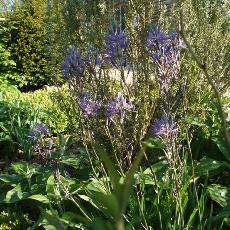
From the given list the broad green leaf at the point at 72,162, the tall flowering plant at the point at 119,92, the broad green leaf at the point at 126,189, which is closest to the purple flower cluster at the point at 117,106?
the tall flowering plant at the point at 119,92

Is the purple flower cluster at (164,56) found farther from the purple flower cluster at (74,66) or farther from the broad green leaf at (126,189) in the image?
the broad green leaf at (126,189)

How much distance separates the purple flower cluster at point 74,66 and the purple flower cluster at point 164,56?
519 millimetres

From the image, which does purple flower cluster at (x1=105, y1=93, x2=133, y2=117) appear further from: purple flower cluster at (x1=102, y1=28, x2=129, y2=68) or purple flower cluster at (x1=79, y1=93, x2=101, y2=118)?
purple flower cluster at (x1=102, y1=28, x2=129, y2=68)

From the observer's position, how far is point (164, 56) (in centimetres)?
214

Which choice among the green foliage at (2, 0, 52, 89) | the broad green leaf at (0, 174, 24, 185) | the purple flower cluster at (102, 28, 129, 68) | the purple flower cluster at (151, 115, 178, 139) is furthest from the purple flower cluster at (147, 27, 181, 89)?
the green foliage at (2, 0, 52, 89)

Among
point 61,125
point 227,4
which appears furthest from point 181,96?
point 61,125

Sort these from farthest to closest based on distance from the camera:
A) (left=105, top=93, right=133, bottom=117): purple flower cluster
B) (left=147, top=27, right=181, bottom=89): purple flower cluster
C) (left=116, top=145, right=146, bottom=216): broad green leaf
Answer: (left=105, top=93, right=133, bottom=117): purple flower cluster < (left=147, top=27, right=181, bottom=89): purple flower cluster < (left=116, top=145, right=146, bottom=216): broad green leaf

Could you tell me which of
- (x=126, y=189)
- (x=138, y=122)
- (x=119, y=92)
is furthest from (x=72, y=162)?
(x=126, y=189)

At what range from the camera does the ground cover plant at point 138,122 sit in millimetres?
2340

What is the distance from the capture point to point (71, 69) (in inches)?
102

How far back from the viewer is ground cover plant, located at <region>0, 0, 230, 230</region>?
7.68 ft

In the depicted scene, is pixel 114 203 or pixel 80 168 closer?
pixel 114 203

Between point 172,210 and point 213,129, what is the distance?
1.11 metres

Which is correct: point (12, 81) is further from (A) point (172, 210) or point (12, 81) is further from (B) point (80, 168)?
(A) point (172, 210)
